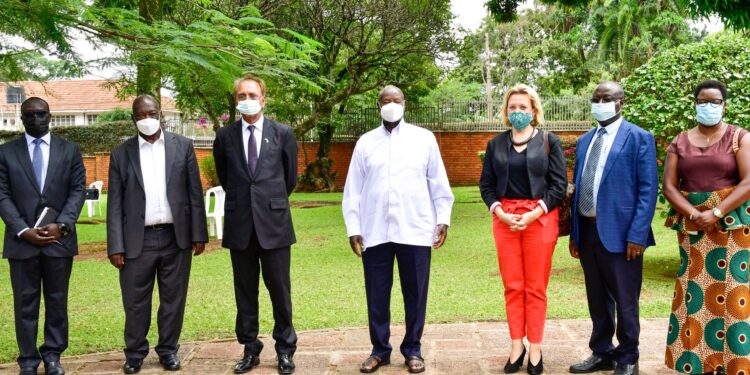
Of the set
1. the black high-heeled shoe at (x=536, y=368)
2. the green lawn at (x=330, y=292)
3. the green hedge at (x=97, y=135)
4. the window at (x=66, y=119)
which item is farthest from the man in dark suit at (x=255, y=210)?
the window at (x=66, y=119)

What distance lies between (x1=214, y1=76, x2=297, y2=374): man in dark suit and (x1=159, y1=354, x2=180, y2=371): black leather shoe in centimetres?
47

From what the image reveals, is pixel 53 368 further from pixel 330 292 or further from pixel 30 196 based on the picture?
pixel 330 292

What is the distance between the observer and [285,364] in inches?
211

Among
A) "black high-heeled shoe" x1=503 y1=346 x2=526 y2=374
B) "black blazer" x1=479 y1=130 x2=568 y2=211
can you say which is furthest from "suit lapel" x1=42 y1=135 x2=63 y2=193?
"black high-heeled shoe" x1=503 y1=346 x2=526 y2=374

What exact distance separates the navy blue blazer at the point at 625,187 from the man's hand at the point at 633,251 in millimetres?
33

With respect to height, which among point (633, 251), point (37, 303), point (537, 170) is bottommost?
point (37, 303)

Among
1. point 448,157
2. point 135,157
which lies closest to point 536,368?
point 135,157

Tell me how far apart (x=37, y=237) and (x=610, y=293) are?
4.02m

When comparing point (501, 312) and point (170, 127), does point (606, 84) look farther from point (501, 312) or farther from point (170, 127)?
point (170, 127)

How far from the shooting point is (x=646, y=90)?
8.33m

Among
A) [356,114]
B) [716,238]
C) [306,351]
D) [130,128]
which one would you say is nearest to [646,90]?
[716,238]

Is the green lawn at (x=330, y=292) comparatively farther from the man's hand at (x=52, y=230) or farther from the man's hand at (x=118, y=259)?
the man's hand at (x=52, y=230)

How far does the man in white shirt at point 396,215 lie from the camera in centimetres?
532

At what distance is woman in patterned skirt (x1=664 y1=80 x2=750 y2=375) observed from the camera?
15.7 feet
